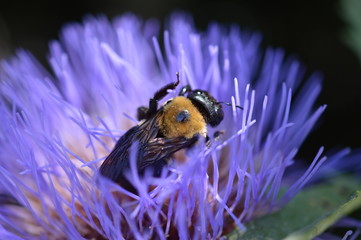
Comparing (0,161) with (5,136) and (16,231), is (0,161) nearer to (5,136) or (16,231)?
(5,136)

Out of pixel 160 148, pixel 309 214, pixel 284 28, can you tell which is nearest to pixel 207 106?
pixel 160 148

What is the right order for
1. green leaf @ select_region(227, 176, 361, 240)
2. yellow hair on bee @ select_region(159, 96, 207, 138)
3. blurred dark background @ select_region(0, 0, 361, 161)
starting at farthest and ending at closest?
blurred dark background @ select_region(0, 0, 361, 161)
yellow hair on bee @ select_region(159, 96, 207, 138)
green leaf @ select_region(227, 176, 361, 240)

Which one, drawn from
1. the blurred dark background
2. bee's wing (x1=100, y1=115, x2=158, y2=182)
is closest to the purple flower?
bee's wing (x1=100, y1=115, x2=158, y2=182)

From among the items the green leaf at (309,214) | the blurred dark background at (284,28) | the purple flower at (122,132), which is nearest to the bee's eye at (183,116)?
the purple flower at (122,132)

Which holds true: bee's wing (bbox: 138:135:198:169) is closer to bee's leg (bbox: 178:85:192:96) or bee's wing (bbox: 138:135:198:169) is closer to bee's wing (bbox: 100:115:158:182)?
bee's wing (bbox: 100:115:158:182)

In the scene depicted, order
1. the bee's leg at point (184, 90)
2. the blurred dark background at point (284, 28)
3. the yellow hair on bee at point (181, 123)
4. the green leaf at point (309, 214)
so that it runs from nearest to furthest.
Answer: the green leaf at point (309, 214) < the yellow hair on bee at point (181, 123) < the bee's leg at point (184, 90) < the blurred dark background at point (284, 28)

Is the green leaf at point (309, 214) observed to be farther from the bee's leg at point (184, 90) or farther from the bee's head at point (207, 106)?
the bee's leg at point (184, 90)

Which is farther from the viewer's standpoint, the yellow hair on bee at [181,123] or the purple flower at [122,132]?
the yellow hair on bee at [181,123]

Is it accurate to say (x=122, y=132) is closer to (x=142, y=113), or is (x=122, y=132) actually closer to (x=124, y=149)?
(x=142, y=113)
